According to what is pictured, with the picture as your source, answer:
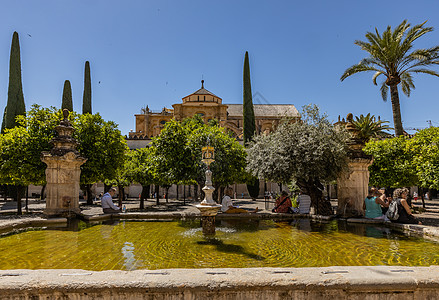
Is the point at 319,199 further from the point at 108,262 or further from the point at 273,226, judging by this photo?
the point at 108,262

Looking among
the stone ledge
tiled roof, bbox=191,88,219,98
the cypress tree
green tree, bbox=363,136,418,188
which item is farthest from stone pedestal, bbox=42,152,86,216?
tiled roof, bbox=191,88,219,98

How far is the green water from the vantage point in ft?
14.8

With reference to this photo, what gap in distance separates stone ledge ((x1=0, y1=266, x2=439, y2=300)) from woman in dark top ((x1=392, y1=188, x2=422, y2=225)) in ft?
16.9

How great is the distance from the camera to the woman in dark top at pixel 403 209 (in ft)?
24.5

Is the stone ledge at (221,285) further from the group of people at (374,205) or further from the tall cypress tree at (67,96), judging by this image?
the tall cypress tree at (67,96)

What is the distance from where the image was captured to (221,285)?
281cm

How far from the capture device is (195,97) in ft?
162

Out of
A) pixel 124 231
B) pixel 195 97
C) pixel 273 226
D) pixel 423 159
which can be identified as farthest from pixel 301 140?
pixel 195 97

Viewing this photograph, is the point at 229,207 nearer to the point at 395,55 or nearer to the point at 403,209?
the point at 403,209

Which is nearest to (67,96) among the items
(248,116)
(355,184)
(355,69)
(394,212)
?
(248,116)

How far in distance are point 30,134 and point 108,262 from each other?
10619 millimetres

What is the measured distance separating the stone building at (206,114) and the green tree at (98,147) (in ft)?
94.2

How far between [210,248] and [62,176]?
249 inches

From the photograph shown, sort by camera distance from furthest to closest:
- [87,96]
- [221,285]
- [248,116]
→ 1. [87,96]
2. [248,116]
3. [221,285]
